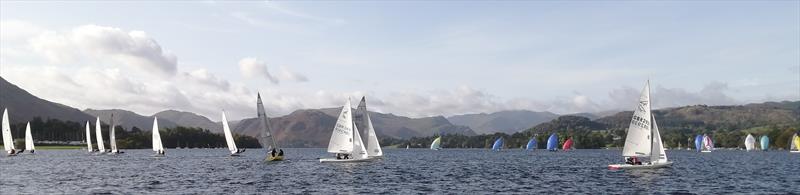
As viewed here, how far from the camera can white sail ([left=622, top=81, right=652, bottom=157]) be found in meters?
87.6

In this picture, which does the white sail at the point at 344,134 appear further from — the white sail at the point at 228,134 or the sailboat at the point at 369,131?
the white sail at the point at 228,134

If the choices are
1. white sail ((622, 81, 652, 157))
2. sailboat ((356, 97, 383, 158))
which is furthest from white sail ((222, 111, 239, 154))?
white sail ((622, 81, 652, 157))

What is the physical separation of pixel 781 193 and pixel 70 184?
223ft

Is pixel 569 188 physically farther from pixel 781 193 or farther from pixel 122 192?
pixel 122 192

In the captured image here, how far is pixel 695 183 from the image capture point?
7531 cm

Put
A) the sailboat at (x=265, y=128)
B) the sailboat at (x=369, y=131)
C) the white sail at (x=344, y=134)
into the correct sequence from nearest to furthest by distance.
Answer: the white sail at (x=344, y=134) → the sailboat at (x=265, y=128) → the sailboat at (x=369, y=131)

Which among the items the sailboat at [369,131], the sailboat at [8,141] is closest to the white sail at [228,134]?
the sailboat at [369,131]

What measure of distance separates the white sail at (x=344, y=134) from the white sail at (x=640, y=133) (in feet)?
132

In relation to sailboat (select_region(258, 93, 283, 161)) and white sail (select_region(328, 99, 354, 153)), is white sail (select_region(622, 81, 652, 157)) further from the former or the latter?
sailboat (select_region(258, 93, 283, 161))

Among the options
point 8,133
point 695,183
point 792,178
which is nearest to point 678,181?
point 695,183

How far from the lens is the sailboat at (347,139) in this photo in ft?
347

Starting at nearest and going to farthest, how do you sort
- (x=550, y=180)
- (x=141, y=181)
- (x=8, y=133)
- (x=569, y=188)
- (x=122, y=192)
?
(x=122, y=192)
(x=569, y=188)
(x=141, y=181)
(x=550, y=180)
(x=8, y=133)

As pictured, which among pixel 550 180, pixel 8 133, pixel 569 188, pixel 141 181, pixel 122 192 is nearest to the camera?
pixel 122 192

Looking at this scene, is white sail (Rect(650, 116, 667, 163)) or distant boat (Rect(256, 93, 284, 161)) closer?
white sail (Rect(650, 116, 667, 163))
